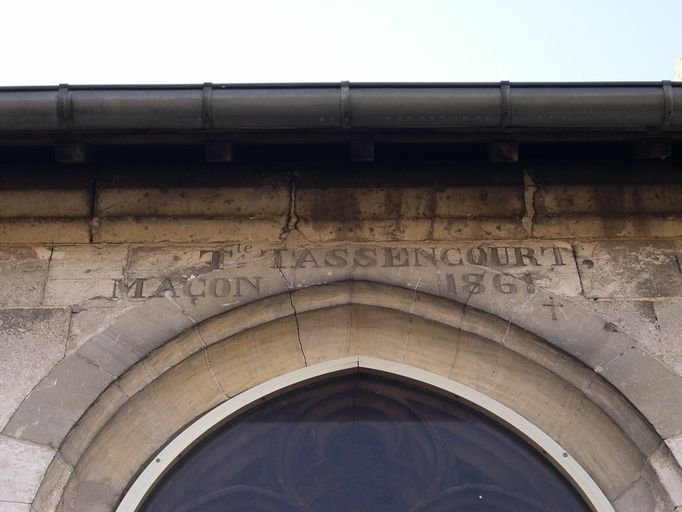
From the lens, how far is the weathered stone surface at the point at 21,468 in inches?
147

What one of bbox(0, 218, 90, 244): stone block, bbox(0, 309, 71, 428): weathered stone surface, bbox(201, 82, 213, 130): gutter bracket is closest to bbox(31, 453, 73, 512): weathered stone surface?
bbox(0, 309, 71, 428): weathered stone surface

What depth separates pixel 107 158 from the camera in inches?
181

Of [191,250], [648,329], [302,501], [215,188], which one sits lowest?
[302,501]

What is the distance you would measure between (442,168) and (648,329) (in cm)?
117

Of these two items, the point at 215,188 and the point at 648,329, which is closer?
the point at 648,329

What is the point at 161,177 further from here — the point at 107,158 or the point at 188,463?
the point at 188,463

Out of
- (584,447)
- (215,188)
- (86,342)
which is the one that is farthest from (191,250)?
(584,447)

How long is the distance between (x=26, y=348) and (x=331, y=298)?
4.29ft

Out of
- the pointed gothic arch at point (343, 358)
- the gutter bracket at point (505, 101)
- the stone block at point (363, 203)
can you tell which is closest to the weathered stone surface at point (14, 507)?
the pointed gothic arch at point (343, 358)

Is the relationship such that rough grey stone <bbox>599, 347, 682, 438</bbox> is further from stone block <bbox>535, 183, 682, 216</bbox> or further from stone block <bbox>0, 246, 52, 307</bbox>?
stone block <bbox>0, 246, 52, 307</bbox>

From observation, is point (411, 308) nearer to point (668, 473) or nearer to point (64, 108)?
point (668, 473)

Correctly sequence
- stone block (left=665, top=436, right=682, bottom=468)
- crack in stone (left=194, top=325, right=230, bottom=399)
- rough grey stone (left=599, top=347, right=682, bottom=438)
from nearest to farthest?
stone block (left=665, top=436, right=682, bottom=468) < rough grey stone (left=599, top=347, right=682, bottom=438) < crack in stone (left=194, top=325, right=230, bottom=399)

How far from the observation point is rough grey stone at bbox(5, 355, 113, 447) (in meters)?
3.90

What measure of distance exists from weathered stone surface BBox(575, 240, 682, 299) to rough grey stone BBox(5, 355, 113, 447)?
2.11 metres
